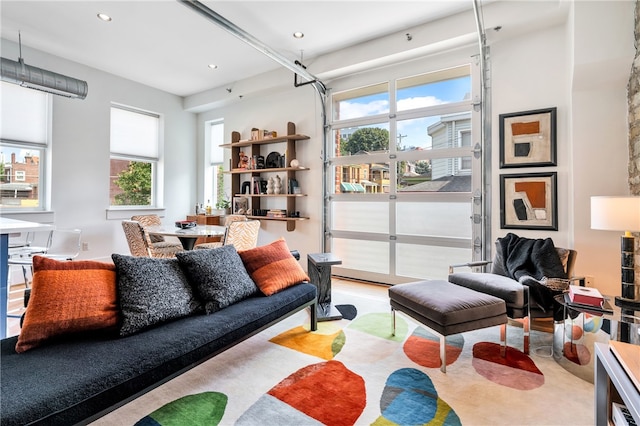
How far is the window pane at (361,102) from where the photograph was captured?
171 inches

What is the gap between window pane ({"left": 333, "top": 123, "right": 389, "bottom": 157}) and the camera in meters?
4.34

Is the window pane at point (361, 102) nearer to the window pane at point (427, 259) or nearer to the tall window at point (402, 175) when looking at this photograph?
the tall window at point (402, 175)

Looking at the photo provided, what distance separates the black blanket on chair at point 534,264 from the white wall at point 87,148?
5.67 meters

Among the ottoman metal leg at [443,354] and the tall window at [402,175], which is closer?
the ottoman metal leg at [443,354]

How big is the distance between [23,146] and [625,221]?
656 centimetres

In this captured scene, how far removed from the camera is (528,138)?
10.8 feet

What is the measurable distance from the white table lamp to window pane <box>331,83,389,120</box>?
2732 millimetres

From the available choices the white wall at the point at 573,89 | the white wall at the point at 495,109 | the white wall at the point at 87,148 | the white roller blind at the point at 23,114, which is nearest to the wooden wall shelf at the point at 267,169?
the white wall at the point at 495,109

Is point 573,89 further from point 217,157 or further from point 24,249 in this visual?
point 24,249

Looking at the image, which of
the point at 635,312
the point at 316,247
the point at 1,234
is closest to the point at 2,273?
the point at 1,234

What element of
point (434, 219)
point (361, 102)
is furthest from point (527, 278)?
point (361, 102)

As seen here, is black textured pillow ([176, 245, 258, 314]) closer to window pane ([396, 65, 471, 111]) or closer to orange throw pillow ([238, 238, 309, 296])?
orange throw pillow ([238, 238, 309, 296])

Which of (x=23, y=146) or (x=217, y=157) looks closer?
(x=23, y=146)

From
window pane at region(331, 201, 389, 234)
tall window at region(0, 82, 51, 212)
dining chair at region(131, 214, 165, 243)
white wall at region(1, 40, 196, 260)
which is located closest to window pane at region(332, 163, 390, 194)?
window pane at region(331, 201, 389, 234)
